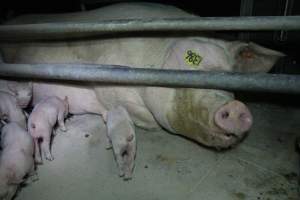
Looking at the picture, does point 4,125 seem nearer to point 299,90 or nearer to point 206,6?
point 299,90

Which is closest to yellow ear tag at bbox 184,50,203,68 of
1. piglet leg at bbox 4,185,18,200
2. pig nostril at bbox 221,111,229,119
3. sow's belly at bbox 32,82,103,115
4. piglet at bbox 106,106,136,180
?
pig nostril at bbox 221,111,229,119

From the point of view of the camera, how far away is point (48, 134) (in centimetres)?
207

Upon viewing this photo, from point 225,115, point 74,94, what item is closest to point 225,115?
point 225,115

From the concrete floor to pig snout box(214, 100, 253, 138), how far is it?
35 cm

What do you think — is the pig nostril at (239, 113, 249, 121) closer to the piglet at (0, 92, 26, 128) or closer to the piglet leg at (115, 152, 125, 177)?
the piglet leg at (115, 152, 125, 177)

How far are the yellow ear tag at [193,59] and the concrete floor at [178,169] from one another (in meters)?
0.57

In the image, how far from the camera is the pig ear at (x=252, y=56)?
182cm

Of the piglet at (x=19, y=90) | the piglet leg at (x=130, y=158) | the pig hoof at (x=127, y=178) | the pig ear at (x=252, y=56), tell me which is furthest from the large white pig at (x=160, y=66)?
the pig hoof at (x=127, y=178)

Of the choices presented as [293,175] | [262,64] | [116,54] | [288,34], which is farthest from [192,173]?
[288,34]

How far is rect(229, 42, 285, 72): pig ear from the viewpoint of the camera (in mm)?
1822

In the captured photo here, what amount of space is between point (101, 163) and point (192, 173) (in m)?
0.56

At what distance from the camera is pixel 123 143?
1.87m

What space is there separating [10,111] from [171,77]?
3.98 ft

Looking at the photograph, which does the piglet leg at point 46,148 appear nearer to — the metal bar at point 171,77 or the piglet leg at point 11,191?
the piglet leg at point 11,191
